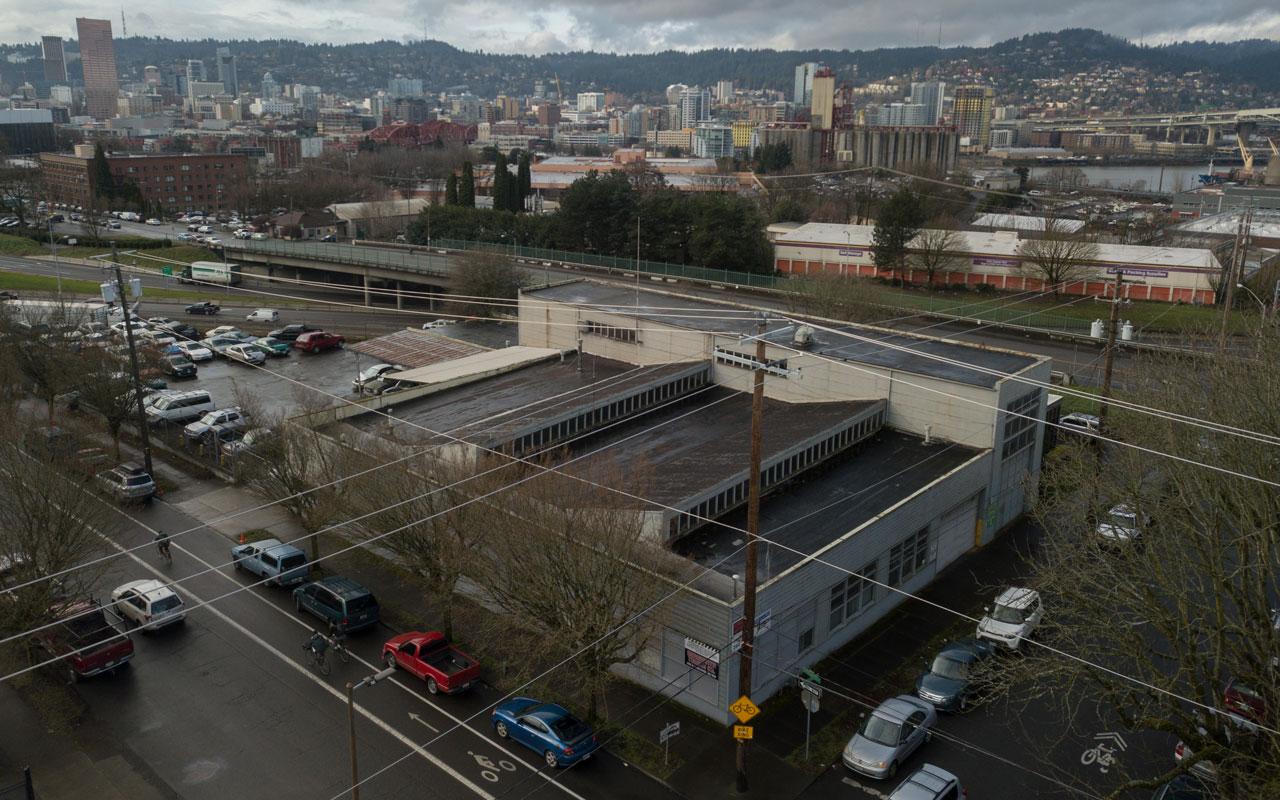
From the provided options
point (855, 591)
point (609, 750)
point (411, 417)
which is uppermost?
point (411, 417)

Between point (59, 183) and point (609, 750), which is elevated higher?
point (59, 183)

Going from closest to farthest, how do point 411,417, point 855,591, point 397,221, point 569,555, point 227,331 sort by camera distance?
point 569,555
point 855,591
point 411,417
point 227,331
point 397,221

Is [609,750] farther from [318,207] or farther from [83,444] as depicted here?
[318,207]

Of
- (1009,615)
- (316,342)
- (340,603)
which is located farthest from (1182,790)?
(316,342)

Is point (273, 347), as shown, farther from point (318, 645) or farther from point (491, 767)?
point (491, 767)

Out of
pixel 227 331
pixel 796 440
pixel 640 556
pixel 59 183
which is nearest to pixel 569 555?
pixel 640 556

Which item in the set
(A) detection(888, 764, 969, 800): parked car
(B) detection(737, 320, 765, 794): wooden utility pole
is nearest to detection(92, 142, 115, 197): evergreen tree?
(B) detection(737, 320, 765, 794): wooden utility pole

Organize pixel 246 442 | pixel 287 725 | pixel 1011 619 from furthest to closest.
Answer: pixel 246 442, pixel 1011 619, pixel 287 725

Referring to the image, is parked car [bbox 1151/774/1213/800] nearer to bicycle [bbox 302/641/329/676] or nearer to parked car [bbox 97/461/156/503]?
bicycle [bbox 302/641/329/676]
